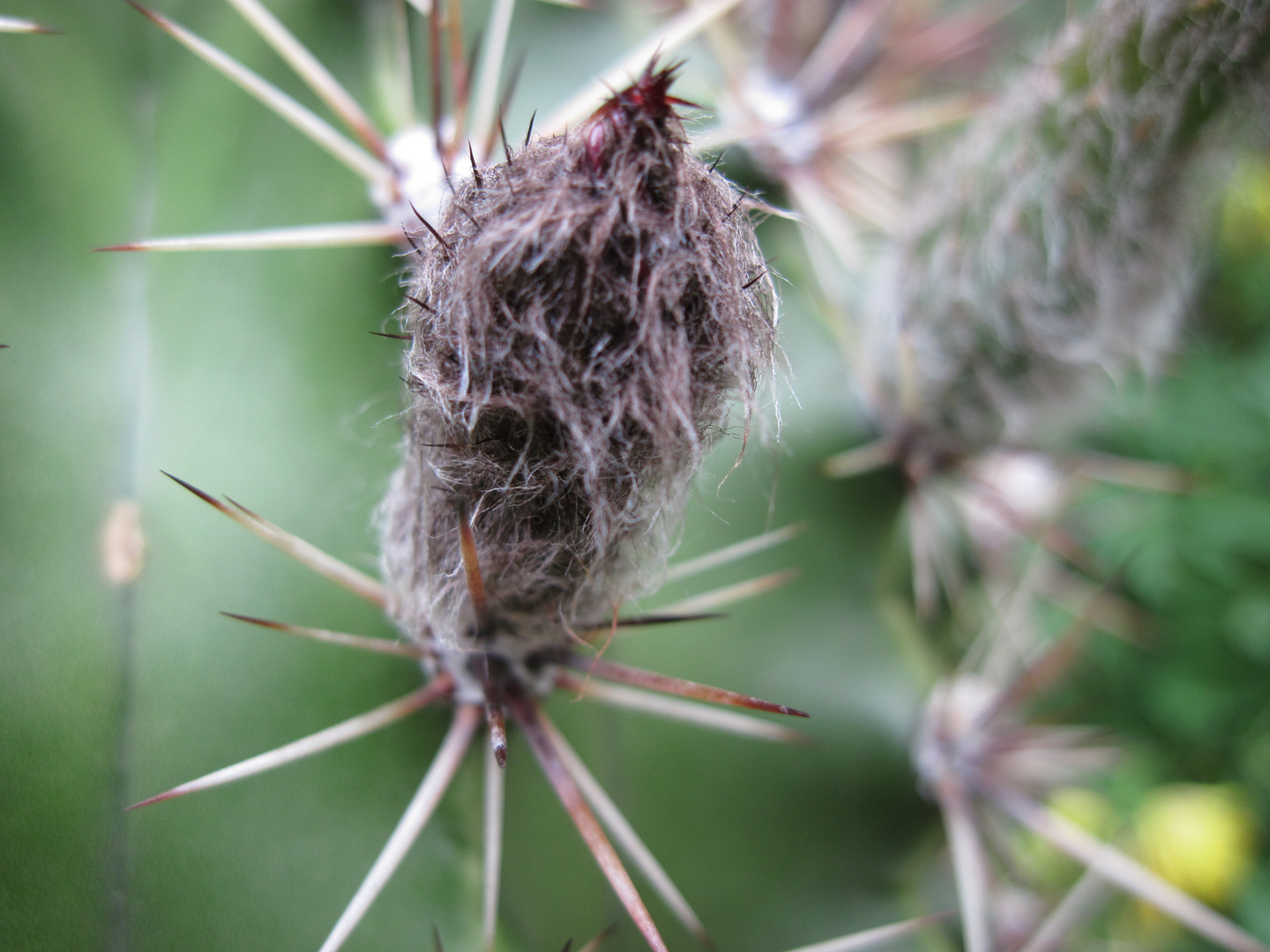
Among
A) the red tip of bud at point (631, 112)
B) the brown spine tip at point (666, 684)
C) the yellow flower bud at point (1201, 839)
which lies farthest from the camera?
the yellow flower bud at point (1201, 839)

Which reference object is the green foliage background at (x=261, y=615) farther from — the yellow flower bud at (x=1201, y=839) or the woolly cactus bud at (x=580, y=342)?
the yellow flower bud at (x=1201, y=839)

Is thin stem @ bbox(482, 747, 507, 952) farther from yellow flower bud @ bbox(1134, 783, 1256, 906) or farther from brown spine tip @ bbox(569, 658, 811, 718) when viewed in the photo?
yellow flower bud @ bbox(1134, 783, 1256, 906)

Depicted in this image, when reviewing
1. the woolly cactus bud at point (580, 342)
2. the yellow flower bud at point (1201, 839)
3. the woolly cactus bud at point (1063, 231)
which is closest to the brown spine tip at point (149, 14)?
the woolly cactus bud at point (580, 342)

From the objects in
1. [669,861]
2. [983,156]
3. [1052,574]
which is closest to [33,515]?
[669,861]

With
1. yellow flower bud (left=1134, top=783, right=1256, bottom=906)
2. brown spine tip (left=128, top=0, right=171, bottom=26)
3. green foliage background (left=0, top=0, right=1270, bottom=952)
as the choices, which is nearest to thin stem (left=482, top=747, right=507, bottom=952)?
green foliage background (left=0, top=0, right=1270, bottom=952)

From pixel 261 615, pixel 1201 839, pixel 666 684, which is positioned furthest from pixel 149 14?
pixel 1201 839

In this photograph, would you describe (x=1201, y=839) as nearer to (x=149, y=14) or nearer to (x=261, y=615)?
(x=261, y=615)

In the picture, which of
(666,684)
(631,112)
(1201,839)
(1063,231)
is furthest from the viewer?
(1201,839)
